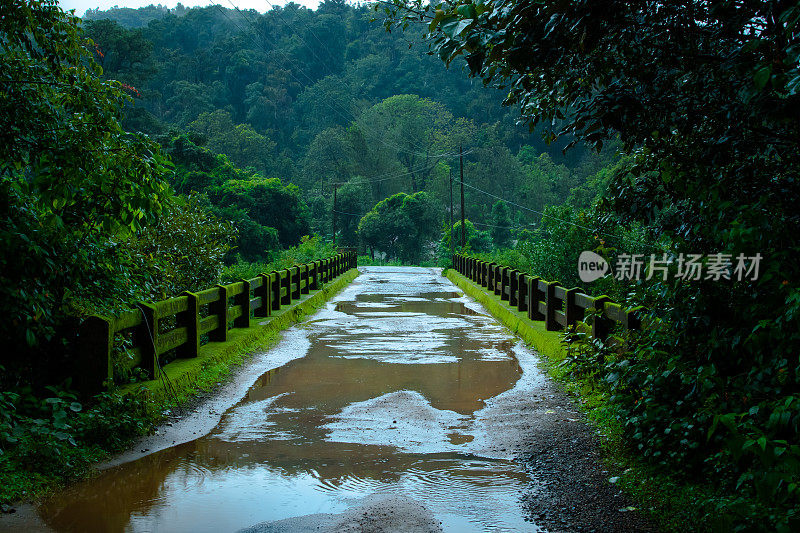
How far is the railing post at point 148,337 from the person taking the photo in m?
7.41

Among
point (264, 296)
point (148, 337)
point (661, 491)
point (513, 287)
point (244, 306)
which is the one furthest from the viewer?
point (513, 287)

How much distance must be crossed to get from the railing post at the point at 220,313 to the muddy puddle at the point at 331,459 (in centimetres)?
121

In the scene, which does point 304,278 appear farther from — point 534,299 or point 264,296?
point 534,299

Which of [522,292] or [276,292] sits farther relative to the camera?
[276,292]

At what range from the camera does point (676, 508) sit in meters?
4.41

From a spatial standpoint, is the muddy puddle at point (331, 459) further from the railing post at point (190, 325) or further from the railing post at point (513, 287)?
the railing post at point (513, 287)

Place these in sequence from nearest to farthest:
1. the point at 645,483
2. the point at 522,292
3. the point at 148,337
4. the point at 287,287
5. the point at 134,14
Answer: the point at 645,483, the point at 148,337, the point at 522,292, the point at 287,287, the point at 134,14

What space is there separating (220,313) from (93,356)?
14.3 ft

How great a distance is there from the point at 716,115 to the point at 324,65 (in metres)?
110

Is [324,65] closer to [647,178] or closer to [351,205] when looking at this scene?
[351,205]

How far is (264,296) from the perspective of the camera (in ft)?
46.3

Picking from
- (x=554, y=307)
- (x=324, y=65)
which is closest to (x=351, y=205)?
(x=324, y=65)

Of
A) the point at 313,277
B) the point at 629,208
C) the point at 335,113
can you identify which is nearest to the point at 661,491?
the point at 629,208

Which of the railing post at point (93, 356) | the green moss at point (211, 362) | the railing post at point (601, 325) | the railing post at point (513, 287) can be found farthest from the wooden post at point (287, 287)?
the railing post at point (93, 356)
